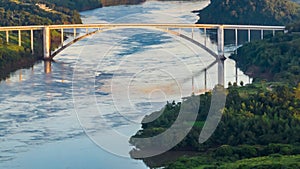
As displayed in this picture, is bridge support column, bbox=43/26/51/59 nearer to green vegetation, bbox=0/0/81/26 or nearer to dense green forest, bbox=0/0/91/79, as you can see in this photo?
dense green forest, bbox=0/0/91/79

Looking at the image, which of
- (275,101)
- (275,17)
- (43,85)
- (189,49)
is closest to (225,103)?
(275,101)

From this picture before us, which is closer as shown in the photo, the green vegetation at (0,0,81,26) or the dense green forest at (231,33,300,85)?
the dense green forest at (231,33,300,85)

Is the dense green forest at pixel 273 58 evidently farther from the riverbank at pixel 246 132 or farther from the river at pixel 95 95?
the riverbank at pixel 246 132

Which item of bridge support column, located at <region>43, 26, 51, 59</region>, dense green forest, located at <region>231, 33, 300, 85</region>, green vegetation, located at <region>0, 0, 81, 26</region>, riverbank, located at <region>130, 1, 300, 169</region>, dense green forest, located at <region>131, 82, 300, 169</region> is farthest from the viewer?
green vegetation, located at <region>0, 0, 81, 26</region>

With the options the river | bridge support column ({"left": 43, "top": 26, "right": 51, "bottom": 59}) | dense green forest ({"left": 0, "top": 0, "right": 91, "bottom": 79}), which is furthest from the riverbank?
bridge support column ({"left": 43, "top": 26, "right": 51, "bottom": 59})

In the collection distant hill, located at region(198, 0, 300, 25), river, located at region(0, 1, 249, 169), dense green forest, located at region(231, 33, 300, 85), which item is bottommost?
river, located at region(0, 1, 249, 169)

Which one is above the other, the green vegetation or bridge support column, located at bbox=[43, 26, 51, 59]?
the green vegetation

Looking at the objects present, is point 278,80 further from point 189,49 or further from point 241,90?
point 189,49

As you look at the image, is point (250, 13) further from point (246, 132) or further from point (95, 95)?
point (246, 132)
